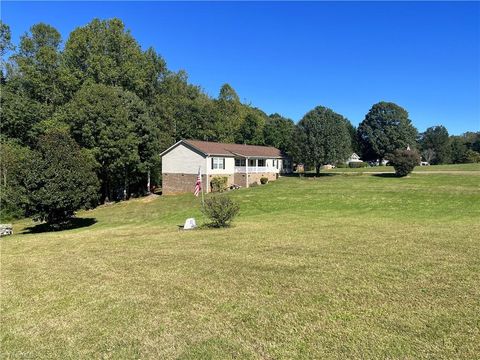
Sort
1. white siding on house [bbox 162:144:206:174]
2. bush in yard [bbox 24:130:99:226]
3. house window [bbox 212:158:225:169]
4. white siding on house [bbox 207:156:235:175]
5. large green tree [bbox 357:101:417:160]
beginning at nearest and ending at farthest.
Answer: bush in yard [bbox 24:130:99:226] < white siding on house [bbox 207:156:235:175] < white siding on house [bbox 162:144:206:174] < house window [bbox 212:158:225:169] < large green tree [bbox 357:101:417:160]

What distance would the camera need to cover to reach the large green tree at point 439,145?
89250 mm

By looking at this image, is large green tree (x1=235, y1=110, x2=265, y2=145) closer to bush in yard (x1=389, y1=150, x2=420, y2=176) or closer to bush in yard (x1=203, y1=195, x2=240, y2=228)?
bush in yard (x1=389, y1=150, x2=420, y2=176)

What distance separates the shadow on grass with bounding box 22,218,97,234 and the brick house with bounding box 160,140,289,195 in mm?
13532

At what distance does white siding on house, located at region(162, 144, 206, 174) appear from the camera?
40.4m

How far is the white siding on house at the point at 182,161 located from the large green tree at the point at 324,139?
1425 cm

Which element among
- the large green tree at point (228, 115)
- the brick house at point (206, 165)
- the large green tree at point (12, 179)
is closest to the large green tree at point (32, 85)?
the large green tree at point (12, 179)

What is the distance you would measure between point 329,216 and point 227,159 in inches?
934

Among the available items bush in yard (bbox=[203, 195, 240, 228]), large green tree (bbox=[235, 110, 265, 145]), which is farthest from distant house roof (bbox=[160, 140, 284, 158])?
bush in yard (bbox=[203, 195, 240, 228])

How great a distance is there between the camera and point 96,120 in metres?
37.7

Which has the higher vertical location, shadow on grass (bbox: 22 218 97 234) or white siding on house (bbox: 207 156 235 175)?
white siding on house (bbox: 207 156 235 175)

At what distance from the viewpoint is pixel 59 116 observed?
3931 centimetres

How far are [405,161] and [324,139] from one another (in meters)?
9.84

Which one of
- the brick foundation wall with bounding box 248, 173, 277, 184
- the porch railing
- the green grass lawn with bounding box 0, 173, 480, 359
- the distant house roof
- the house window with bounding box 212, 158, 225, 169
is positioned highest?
the distant house roof

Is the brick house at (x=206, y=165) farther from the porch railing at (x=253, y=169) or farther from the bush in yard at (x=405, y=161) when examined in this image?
the bush in yard at (x=405, y=161)
